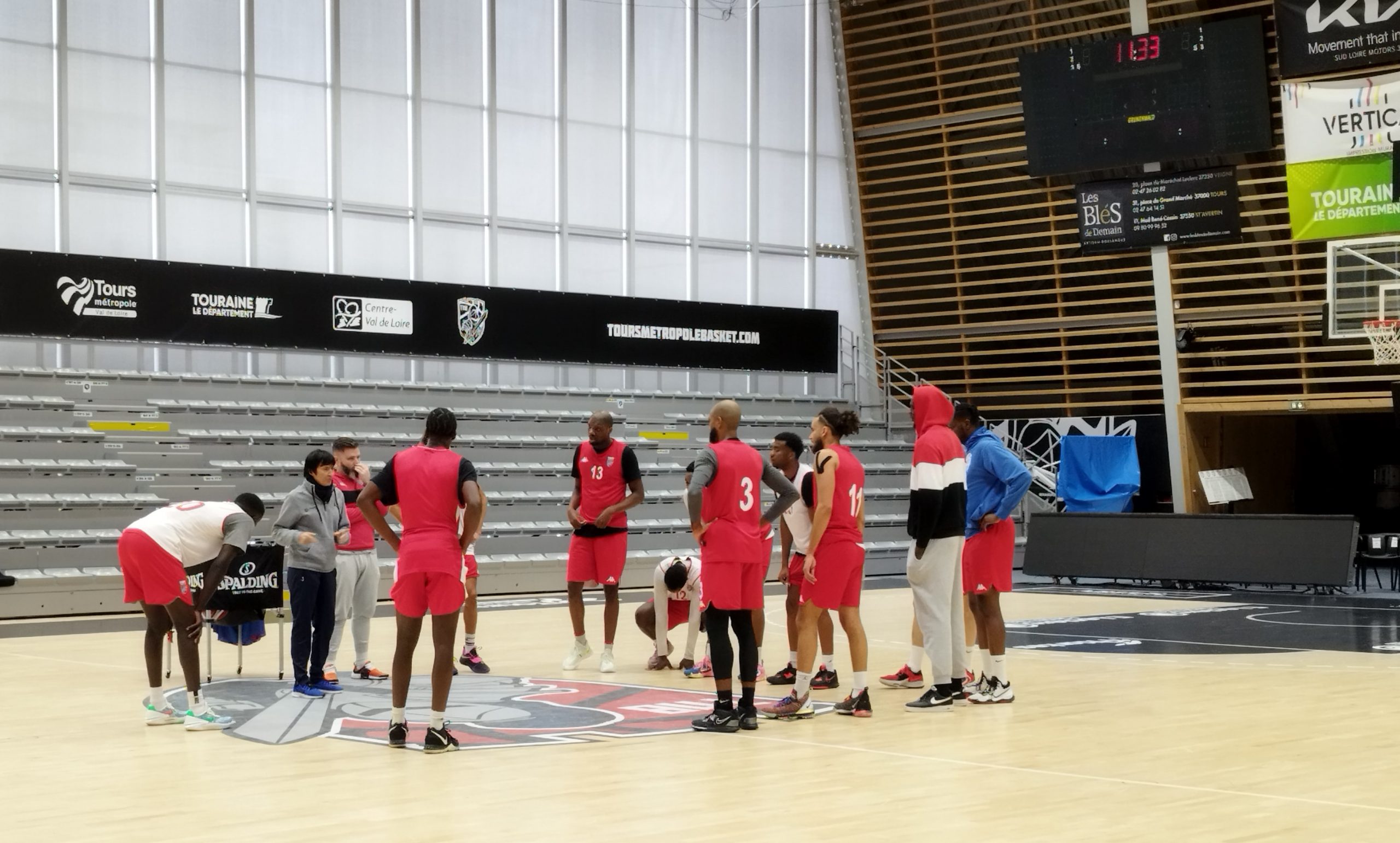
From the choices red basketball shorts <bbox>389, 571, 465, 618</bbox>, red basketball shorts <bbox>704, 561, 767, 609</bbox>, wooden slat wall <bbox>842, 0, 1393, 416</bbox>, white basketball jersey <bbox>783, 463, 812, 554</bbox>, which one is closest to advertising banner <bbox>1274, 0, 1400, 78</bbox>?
wooden slat wall <bbox>842, 0, 1393, 416</bbox>

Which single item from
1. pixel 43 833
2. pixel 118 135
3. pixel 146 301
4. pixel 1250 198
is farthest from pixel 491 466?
pixel 43 833

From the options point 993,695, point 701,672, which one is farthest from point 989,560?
point 701,672

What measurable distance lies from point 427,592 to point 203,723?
5.12 ft

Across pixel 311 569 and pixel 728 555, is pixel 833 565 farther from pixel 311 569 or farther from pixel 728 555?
pixel 311 569

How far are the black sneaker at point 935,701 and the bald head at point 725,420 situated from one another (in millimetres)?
1908

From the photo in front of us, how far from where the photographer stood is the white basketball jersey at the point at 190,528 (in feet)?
25.1

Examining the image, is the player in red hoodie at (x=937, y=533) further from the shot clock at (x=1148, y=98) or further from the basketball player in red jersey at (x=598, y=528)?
the shot clock at (x=1148, y=98)

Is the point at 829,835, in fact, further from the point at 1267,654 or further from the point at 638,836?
the point at 1267,654

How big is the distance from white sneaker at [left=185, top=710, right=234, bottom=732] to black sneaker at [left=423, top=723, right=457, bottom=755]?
1383 mm

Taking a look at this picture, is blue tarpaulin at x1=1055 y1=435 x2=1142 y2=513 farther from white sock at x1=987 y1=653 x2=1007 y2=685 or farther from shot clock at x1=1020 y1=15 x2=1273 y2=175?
white sock at x1=987 y1=653 x2=1007 y2=685

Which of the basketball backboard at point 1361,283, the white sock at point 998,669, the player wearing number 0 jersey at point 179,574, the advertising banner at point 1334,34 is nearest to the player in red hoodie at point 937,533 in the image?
the white sock at point 998,669

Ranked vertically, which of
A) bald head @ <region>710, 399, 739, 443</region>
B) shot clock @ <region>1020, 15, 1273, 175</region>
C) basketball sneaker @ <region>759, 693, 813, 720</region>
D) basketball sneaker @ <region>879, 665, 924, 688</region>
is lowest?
basketball sneaker @ <region>879, 665, 924, 688</region>

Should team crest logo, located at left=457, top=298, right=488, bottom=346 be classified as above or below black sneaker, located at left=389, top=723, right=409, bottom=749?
above

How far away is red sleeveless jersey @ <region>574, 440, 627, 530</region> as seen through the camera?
10133 mm
